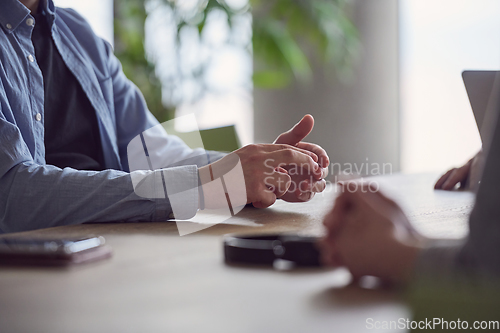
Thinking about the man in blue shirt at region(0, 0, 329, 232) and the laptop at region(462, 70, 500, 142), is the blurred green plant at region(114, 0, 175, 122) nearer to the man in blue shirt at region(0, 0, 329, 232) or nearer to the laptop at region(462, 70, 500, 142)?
the man in blue shirt at region(0, 0, 329, 232)

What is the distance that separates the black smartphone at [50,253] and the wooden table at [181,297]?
0.01 metres

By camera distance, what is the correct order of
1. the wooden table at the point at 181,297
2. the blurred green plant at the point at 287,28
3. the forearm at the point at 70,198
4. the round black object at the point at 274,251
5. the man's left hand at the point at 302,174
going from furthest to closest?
the blurred green plant at the point at 287,28
the man's left hand at the point at 302,174
the forearm at the point at 70,198
the round black object at the point at 274,251
the wooden table at the point at 181,297

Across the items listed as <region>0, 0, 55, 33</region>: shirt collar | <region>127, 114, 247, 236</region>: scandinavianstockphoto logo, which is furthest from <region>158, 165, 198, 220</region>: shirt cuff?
<region>0, 0, 55, 33</region>: shirt collar

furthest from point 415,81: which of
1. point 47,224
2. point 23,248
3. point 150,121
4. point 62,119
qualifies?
point 23,248

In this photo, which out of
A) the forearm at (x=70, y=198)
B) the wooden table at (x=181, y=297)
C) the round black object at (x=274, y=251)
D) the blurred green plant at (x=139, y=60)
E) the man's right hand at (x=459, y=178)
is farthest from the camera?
the blurred green plant at (x=139, y=60)

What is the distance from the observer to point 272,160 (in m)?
0.85

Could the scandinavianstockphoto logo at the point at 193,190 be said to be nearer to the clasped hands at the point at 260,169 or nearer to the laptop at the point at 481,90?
the clasped hands at the point at 260,169

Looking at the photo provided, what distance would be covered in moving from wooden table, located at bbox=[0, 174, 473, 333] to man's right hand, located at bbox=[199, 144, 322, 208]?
10.8 inches

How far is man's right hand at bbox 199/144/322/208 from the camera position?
2.78 ft

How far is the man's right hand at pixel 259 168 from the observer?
847mm

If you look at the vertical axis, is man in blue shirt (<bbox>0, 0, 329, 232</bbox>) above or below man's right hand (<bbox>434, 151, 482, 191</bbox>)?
above

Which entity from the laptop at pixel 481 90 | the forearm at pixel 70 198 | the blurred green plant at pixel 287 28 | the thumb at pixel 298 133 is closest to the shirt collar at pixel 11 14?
the forearm at pixel 70 198

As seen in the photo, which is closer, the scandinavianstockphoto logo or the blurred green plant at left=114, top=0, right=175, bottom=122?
the scandinavianstockphoto logo

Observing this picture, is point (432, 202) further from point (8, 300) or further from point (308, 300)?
point (8, 300)
